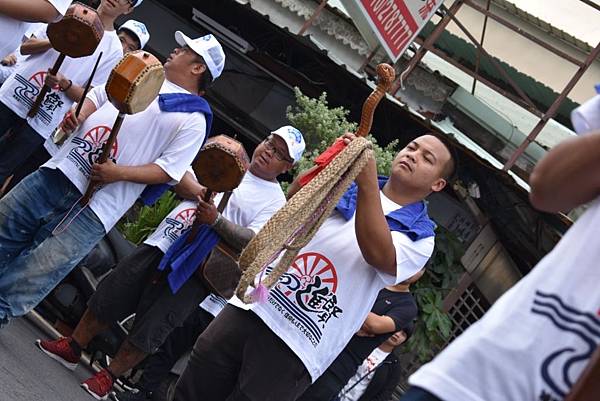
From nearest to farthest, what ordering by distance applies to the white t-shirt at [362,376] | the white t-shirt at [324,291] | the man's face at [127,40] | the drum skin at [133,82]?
the white t-shirt at [324,291], the drum skin at [133,82], the white t-shirt at [362,376], the man's face at [127,40]

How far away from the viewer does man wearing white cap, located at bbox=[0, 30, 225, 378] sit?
522 centimetres

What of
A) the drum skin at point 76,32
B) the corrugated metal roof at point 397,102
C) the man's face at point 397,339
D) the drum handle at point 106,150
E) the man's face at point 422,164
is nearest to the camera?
the man's face at point 422,164

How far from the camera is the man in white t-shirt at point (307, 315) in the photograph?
4.00 meters

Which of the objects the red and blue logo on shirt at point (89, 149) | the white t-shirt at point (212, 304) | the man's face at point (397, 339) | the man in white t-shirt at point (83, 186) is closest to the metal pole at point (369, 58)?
the man's face at point (397, 339)

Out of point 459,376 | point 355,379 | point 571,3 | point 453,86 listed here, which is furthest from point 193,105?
point 571,3

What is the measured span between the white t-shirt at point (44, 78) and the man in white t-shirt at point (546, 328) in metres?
4.28

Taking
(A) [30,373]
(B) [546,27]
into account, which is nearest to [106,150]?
(A) [30,373]

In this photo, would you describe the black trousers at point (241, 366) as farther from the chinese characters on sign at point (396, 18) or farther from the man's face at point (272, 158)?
the chinese characters on sign at point (396, 18)

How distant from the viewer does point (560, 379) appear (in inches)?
85.7

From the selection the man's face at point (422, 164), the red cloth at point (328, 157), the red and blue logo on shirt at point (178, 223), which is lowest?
the red and blue logo on shirt at point (178, 223)

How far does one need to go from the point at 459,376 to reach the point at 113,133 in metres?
3.23

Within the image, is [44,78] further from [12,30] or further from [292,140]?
[292,140]

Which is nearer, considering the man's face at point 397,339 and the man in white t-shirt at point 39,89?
the man in white t-shirt at point 39,89

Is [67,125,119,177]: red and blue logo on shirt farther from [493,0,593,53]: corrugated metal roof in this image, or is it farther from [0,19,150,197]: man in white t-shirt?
[493,0,593,53]: corrugated metal roof
